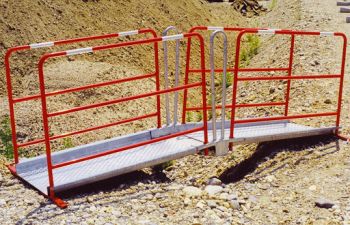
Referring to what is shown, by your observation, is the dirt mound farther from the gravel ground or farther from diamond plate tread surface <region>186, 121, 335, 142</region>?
the gravel ground

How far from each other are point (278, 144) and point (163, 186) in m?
2.28

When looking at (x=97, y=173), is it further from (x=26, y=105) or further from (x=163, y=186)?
(x=26, y=105)

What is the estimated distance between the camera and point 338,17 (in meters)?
17.4

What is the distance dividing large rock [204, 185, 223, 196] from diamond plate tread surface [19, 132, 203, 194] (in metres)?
0.60

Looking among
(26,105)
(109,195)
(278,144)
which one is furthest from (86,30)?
(109,195)

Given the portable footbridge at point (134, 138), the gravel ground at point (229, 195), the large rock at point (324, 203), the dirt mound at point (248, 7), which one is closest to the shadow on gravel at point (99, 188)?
the gravel ground at point (229, 195)

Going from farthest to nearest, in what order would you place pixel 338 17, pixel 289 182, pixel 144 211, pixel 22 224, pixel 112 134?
pixel 338 17
pixel 112 134
pixel 289 182
pixel 144 211
pixel 22 224

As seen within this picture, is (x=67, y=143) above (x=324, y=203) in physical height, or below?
below

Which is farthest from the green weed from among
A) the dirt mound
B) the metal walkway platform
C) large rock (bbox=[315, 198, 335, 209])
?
the dirt mound

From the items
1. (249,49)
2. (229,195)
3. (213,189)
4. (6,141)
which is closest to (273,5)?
(249,49)

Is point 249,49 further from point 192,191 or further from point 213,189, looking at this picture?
point 192,191

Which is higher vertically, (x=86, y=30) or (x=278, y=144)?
(x=86, y=30)

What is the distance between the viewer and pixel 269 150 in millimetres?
7977

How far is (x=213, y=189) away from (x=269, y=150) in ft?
5.86
